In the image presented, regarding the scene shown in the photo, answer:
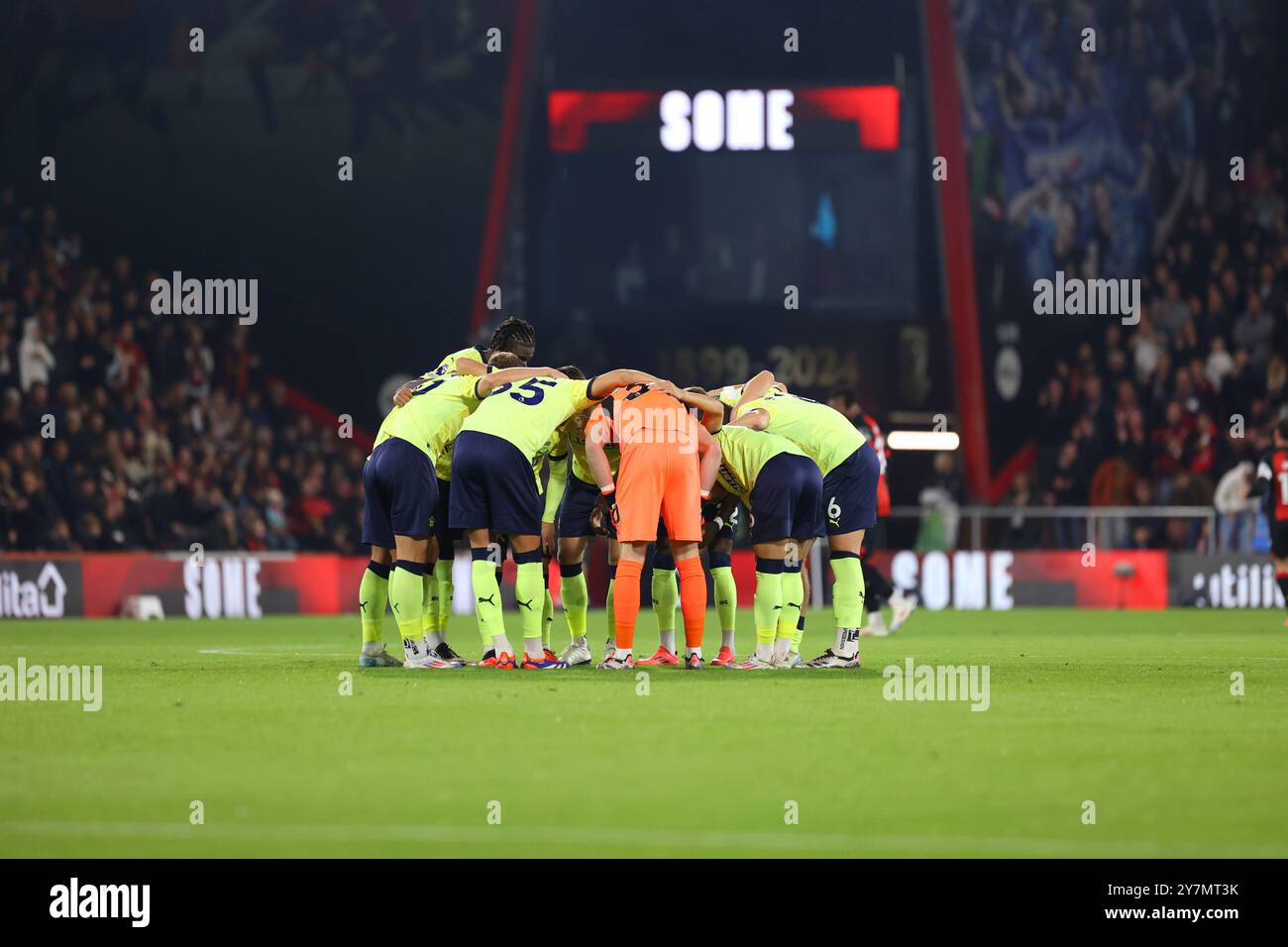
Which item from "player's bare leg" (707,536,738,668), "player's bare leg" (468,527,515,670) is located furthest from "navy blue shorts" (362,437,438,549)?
"player's bare leg" (707,536,738,668)

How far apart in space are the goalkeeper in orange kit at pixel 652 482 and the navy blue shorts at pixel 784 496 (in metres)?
0.39

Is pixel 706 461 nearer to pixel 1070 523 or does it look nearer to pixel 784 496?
pixel 784 496

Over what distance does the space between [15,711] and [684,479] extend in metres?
4.38

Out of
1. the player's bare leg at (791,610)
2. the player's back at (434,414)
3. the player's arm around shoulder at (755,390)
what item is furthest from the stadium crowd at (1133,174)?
the player's back at (434,414)

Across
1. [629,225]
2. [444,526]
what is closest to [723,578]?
[444,526]

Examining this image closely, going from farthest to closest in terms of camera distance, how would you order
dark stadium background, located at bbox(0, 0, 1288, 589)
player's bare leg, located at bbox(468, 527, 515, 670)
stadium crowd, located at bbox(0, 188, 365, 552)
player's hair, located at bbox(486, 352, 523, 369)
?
dark stadium background, located at bbox(0, 0, 1288, 589) → stadium crowd, located at bbox(0, 188, 365, 552) → player's hair, located at bbox(486, 352, 523, 369) → player's bare leg, located at bbox(468, 527, 515, 670)

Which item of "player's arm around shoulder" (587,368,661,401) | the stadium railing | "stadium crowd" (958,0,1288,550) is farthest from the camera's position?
"stadium crowd" (958,0,1288,550)

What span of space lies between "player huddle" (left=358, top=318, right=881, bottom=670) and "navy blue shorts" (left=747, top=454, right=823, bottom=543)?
12mm

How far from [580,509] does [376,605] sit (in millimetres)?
1561

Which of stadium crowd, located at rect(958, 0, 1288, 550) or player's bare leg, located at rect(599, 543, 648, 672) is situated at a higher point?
stadium crowd, located at rect(958, 0, 1288, 550)

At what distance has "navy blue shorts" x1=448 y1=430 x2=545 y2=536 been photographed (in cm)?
1247

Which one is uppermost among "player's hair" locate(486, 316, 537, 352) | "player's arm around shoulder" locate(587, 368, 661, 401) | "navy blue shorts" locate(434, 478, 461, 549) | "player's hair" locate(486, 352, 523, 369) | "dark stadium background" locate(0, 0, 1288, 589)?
"dark stadium background" locate(0, 0, 1288, 589)

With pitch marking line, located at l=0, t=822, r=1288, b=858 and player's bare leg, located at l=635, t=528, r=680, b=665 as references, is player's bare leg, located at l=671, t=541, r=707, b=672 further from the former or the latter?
pitch marking line, located at l=0, t=822, r=1288, b=858

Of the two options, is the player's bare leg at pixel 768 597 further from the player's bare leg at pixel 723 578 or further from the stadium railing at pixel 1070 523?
the stadium railing at pixel 1070 523
